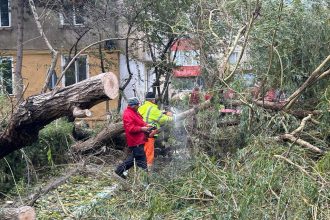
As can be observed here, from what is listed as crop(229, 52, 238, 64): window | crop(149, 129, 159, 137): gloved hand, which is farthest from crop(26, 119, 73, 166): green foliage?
crop(229, 52, 238, 64): window

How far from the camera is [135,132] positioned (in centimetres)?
848

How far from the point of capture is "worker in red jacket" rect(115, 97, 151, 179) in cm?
840

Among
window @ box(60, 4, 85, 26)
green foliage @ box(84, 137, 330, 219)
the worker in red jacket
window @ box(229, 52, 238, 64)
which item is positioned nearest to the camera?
green foliage @ box(84, 137, 330, 219)

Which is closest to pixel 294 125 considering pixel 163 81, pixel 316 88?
pixel 316 88

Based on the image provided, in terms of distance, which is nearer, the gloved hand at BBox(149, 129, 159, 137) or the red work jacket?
the red work jacket

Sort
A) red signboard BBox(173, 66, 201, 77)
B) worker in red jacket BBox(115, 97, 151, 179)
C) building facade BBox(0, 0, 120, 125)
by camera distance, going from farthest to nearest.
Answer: building facade BBox(0, 0, 120, 125) < red signboard BBox(173, 66, 201, 77) < worker in red jacket BBox(115, 97, 151, 179)

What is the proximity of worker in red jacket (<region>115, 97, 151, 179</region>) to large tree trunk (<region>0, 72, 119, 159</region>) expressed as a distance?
8.70 ft

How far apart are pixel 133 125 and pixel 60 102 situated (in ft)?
9.87

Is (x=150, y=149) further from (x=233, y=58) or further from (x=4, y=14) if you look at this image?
(x=4, y=14)

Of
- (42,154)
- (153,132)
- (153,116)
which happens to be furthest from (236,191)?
(42,154)

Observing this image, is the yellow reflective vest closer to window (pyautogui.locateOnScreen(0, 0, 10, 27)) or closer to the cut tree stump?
the cut tree stump

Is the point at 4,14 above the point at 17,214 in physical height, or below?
above

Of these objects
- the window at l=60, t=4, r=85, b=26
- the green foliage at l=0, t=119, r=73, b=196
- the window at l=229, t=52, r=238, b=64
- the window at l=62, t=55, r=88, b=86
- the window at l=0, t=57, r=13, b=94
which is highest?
the window at l=60, t=4, r=85, b=26

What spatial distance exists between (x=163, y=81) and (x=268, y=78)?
562 centimetres
